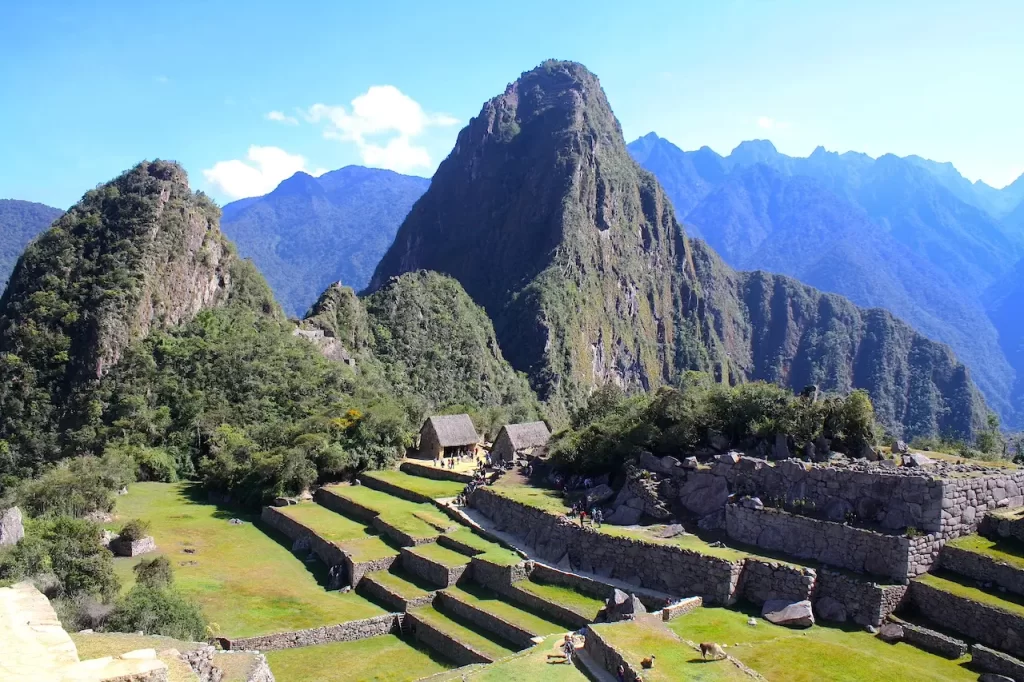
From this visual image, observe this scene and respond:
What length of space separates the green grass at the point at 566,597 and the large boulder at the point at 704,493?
420 centimetres

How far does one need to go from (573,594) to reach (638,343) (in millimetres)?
134536

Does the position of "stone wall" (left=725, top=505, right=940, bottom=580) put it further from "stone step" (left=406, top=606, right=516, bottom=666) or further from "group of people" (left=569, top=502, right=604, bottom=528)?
"stone step" (left=406, top=606, right=516, bottom=666)

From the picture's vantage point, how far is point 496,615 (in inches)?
770

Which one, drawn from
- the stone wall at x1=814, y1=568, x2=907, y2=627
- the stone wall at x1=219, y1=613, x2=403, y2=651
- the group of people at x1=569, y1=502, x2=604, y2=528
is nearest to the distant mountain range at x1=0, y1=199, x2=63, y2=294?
the stone wall at x1=219, y1=613, x2=403, y2=651

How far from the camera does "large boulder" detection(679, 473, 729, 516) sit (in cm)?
2086

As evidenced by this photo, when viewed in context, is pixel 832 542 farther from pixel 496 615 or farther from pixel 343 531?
pixel 343 531

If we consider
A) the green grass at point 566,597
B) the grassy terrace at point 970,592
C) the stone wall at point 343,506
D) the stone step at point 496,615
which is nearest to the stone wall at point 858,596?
the grassy terrace at point 970,592

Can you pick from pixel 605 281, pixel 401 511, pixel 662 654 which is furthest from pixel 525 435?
pixel 605 281

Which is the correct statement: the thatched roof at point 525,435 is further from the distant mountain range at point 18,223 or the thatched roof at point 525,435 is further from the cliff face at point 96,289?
the distant mountain range at point 18,223

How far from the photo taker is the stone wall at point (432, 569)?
74.2 ft

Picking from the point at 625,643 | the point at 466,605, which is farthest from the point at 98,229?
the point at 625,643

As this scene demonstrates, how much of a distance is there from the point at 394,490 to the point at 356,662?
14.8m

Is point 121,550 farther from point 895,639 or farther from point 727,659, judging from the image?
point 895,639

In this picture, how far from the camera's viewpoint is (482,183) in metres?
170
